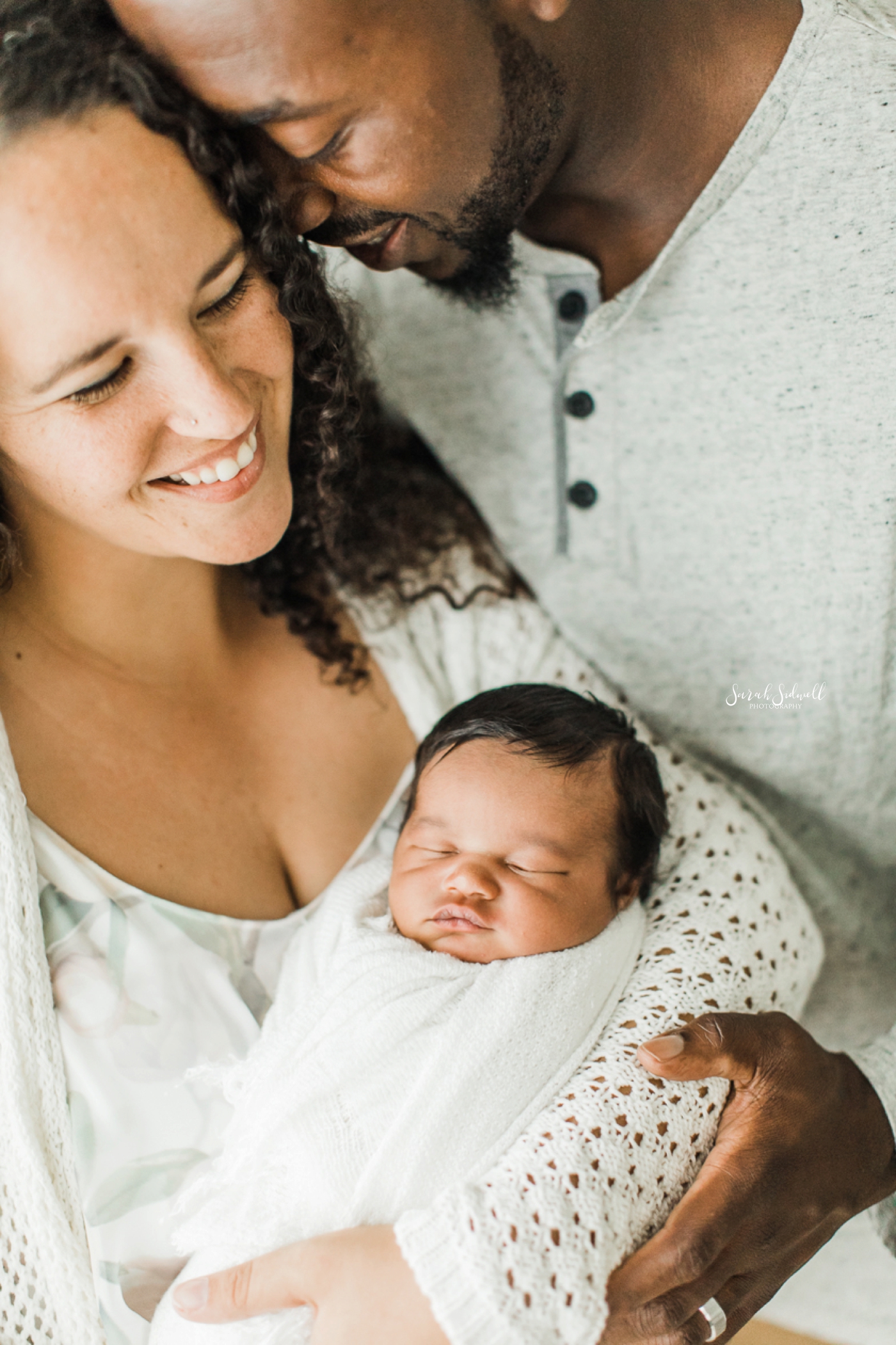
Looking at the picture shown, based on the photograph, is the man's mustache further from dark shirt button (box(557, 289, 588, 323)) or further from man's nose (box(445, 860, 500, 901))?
man's nose (box(445, 860, 500, 901))

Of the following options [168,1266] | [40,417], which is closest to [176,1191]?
[168,1266]

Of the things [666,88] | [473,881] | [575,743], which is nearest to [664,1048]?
[473,881]

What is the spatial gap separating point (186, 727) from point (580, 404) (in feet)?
2.59

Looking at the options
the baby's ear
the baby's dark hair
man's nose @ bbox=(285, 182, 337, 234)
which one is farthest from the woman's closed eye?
the baby's ear

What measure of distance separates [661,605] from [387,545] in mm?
470

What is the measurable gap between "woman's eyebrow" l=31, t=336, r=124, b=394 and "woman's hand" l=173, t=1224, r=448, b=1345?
0.94 meters

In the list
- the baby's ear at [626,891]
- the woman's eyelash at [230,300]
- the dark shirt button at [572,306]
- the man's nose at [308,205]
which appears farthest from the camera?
the dark shirt button at [572,306]

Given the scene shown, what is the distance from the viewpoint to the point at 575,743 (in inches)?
53.0

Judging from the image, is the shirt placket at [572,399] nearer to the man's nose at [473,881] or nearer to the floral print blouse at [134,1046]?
the man's nose at [473,881]

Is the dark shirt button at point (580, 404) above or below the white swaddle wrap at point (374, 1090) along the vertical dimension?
above

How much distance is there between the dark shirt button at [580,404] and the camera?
1.57 meters

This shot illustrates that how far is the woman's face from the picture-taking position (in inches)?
39.4

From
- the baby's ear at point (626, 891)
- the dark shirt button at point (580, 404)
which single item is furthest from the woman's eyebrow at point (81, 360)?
the baby's ear at point (626, 891)

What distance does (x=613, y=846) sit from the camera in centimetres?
134
